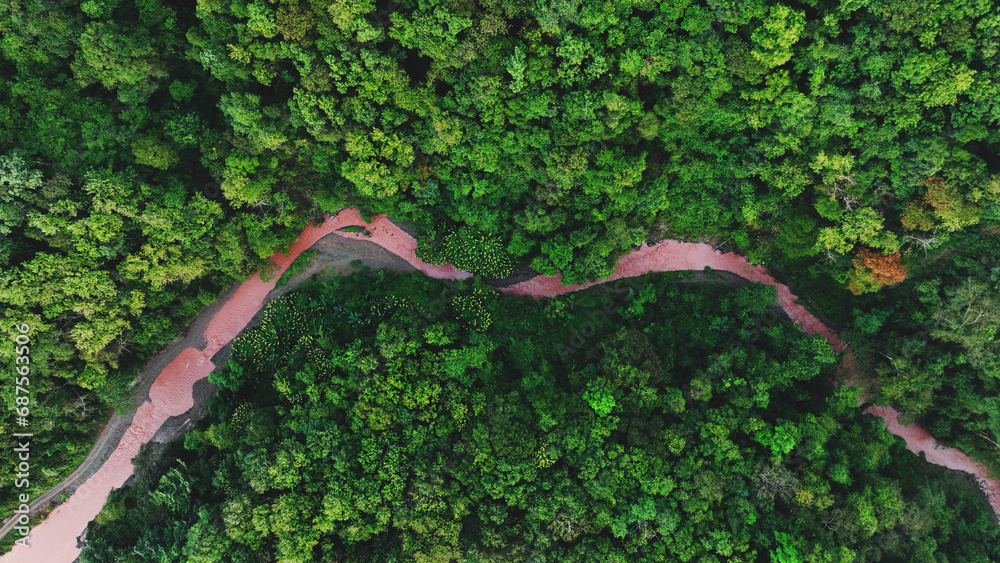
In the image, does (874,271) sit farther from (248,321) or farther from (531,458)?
(248,321)

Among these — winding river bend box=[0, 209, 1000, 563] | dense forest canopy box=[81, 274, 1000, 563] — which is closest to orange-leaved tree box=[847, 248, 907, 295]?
dense forest canopy box=[81, 274, 1000, 563]

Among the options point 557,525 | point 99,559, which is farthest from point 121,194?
point 557,525

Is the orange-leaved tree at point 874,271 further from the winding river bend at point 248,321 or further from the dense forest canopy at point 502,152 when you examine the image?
the winding river bend at point 248,321

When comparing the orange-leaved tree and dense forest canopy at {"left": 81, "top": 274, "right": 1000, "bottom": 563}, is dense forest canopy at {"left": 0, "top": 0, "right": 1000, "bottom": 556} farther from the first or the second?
dense forest canopy at {"left": 81, "top": 274, "right": 1000, "bottom": 563}

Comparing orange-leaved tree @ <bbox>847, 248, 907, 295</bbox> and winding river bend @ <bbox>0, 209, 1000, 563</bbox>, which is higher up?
orange-leaved tree @ <bbox>847, 248, 907, 295</bbox>

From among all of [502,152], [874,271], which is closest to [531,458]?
[502,152]

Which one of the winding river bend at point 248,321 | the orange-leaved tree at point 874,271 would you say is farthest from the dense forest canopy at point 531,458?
the orange-leaved tree at point 874,271
